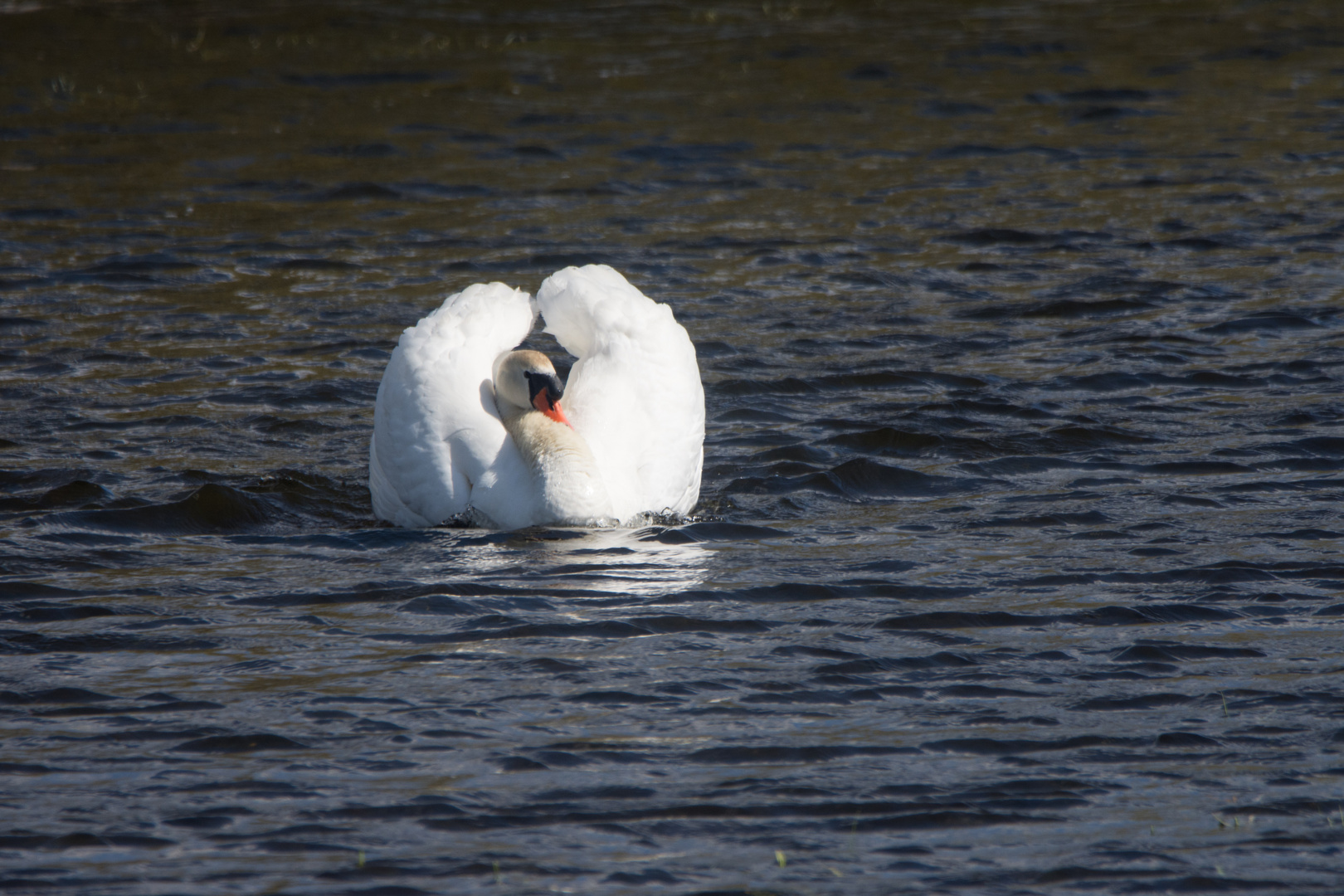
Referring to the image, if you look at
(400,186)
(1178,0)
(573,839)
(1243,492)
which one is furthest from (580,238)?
(1178,0)

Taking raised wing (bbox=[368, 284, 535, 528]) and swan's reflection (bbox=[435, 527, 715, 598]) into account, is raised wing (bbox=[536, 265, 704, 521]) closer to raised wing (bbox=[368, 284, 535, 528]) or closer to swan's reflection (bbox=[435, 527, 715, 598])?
swan's reflection (bbox=[435, 527, 715, 598])

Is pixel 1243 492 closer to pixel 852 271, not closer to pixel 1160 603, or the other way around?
pixel 1160 603

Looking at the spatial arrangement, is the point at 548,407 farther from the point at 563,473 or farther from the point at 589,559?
the point at 589,559

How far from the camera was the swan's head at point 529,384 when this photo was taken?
867cm

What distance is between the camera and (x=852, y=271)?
13953 millimetres

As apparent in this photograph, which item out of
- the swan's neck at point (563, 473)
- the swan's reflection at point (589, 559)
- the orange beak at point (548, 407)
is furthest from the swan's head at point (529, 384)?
the swan's reflection at point (589, 559)

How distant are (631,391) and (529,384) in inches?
20.0

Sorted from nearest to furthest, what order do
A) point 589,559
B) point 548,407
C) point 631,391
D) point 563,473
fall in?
1. point 589,559
2. point 563,473
3. point 548,407
4. point 631,391

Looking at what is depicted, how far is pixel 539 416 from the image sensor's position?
28.2 feet

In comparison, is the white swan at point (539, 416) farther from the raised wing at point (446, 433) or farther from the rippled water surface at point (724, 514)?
the rippled water surface at point (724, 514)

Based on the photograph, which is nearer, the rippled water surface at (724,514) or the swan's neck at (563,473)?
the rippled water surface at (724,514)

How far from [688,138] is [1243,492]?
10579 millimetres

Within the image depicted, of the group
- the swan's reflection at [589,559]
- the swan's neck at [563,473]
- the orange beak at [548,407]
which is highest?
the orange beak at [548,407]

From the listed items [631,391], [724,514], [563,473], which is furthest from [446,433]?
[724,514]
